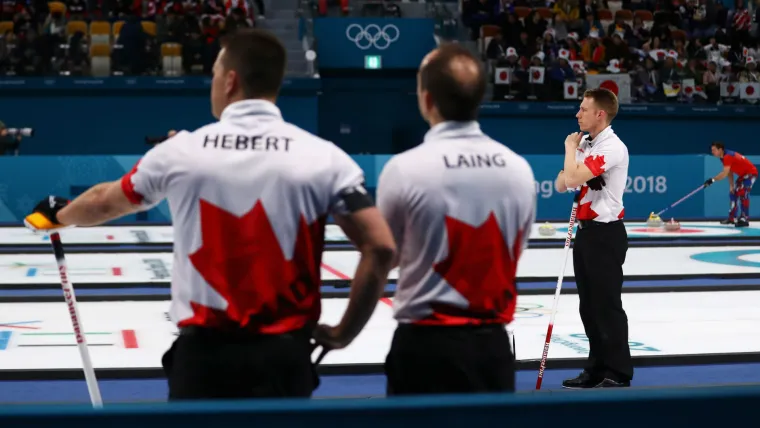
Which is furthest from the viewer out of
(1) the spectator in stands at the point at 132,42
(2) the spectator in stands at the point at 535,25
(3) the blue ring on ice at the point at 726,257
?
Result: (2) the spectator in stands at the point at 535,25

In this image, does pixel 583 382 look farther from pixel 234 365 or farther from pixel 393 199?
pixel 234 365

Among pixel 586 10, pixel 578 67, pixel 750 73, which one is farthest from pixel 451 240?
pixel 586 10

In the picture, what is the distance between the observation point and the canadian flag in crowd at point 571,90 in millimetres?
26062

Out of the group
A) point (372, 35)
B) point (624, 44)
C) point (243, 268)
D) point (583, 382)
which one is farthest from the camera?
point (624, 44)

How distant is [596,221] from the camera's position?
682cm

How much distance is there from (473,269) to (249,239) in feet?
2.50

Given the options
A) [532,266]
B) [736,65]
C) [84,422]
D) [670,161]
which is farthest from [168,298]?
[736,65]

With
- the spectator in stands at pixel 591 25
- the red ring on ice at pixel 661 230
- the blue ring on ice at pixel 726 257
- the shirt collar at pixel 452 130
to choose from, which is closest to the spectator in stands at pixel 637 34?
the spectator in stands at pixel 591 25

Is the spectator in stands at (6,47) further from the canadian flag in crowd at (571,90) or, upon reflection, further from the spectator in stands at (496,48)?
the canadian flag in crowd at (571,90)

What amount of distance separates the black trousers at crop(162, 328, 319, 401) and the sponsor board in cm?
440

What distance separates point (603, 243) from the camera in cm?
679

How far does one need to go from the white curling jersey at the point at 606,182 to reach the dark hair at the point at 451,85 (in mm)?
3186

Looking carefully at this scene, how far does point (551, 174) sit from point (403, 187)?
1842 cm

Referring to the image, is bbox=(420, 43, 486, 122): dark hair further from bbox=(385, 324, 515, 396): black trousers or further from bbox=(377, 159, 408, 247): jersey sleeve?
bbox=(385, 324, 515, 396): black trousers
